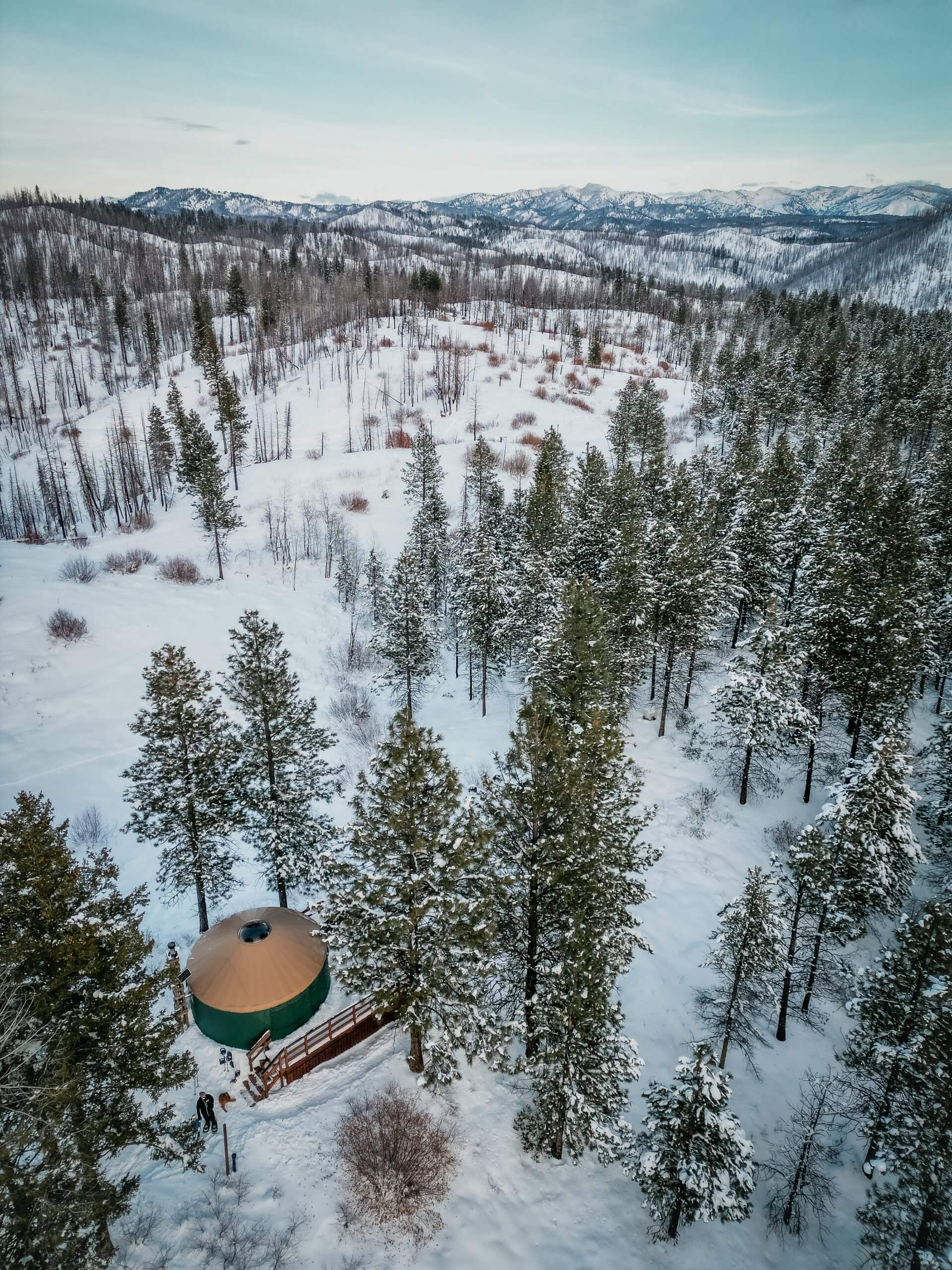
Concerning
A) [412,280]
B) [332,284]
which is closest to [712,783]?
[412,280]

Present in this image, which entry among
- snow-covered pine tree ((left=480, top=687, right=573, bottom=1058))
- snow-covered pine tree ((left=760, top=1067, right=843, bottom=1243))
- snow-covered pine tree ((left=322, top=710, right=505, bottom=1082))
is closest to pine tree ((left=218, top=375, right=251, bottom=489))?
snow-covered pine tree ((left=480, top=687, right=573, bottom=1058))

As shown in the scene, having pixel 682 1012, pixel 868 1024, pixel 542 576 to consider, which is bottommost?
pixel 682 1012

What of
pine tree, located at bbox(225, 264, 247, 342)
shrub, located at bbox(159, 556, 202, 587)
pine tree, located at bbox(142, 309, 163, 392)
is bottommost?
shrub, located at bbox(159, 556, 202, 587)

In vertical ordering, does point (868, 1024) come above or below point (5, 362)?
below

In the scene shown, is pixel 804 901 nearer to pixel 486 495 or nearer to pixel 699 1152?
pixel 699 1152

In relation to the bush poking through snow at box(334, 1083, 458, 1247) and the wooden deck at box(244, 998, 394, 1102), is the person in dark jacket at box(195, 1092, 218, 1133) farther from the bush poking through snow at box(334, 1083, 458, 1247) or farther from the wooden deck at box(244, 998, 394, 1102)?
the bush poking through snow at box(334, 1083, 458, 1247)

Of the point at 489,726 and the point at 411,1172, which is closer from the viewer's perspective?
the point at 411,1172

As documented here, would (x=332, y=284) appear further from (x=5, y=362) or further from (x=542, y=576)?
(x=542, y=576)

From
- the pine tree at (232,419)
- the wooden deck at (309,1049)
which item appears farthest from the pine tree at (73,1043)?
the pine tree at (232,419)
